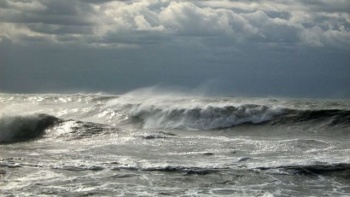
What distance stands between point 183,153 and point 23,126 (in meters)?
10.5

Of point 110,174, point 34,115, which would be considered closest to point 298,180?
point 110,174

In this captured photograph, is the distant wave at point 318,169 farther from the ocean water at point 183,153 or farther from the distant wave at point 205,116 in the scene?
the distant wave at point 205,116

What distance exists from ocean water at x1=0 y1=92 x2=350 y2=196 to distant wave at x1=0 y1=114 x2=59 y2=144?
0.05 metres

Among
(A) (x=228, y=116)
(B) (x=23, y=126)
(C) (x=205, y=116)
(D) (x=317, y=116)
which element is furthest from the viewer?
(C) (x=205, y=116)

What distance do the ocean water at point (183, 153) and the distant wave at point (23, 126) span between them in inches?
1.8

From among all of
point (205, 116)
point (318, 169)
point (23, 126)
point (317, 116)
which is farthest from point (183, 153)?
point (317, 116)

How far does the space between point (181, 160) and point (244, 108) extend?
15.3 metres

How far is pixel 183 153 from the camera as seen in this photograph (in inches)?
701

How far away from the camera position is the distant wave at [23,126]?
23.5 metres

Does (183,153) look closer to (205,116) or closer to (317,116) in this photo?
(205,116)

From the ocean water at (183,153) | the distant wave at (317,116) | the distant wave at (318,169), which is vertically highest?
the distant wave at (317,116)

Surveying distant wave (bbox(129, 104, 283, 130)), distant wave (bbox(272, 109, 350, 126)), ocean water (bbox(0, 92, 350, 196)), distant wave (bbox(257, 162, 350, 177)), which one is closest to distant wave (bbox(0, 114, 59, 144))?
ocean water (bbox(0, 92, 350, 196))

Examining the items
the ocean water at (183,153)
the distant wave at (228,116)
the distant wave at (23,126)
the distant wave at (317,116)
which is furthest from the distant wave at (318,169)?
the distant wave at (317,116)

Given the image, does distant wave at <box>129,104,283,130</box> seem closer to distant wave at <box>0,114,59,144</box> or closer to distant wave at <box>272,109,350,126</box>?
distant wave at <box>272,109,350,126</box>
